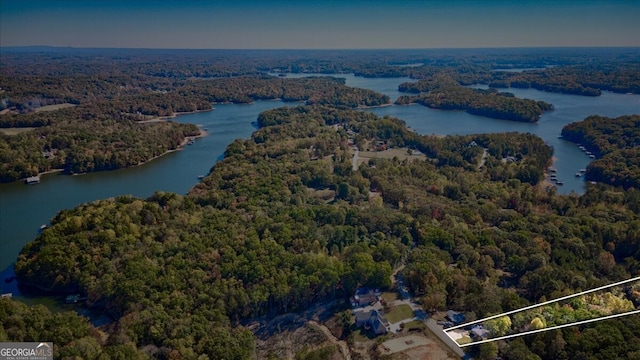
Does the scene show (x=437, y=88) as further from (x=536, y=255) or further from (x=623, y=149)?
(x=536, y=255)

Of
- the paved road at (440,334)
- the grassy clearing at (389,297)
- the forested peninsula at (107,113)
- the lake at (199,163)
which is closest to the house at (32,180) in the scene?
the lake at (199,163)

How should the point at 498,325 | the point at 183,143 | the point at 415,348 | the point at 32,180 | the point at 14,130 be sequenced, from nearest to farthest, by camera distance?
the point at 498,325, the point at 415,348, the point at 32,180, the point at 14,130, the point at 183,143

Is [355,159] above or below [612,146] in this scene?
below

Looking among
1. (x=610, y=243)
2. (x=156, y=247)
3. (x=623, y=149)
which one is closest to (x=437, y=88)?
(x=623, y=149)

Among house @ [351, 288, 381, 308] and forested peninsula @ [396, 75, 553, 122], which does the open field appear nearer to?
house @ [351, 288, 381, 308]

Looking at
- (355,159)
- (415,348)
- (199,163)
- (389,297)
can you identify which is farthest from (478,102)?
(415,348)

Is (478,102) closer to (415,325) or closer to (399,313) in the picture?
(399,313)
